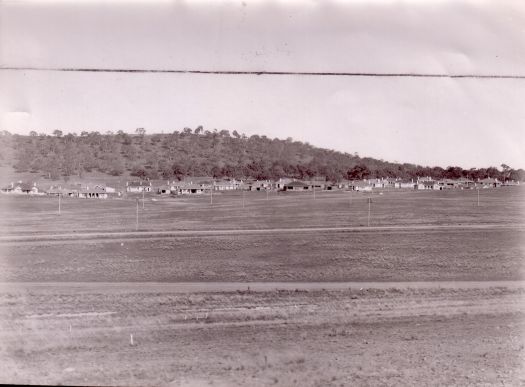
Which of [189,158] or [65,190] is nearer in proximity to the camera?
[189,158]

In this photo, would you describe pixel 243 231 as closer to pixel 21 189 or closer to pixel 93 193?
pixel 93 193

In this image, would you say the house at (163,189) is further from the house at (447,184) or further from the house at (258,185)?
the house at (447,184)

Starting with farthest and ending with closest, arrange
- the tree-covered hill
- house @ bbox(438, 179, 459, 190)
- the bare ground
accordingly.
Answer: house @ bbox(438, 179, 459, 190)
the tree-covered hill
the bare ground

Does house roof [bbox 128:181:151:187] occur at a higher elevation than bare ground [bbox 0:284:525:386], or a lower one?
higher

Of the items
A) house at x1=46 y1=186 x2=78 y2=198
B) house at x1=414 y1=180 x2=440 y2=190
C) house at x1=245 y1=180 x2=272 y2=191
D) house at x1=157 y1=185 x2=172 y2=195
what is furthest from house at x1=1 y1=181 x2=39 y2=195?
house at x1=414 y1=180 x2=440 y2=190

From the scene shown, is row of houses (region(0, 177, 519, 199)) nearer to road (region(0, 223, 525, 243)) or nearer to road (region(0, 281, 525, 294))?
road (region(0, 223, 525, 243))

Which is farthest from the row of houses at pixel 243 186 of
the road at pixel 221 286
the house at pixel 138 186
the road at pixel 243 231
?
the road at pixel 221 286

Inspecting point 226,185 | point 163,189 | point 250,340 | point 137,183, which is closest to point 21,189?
point 137,183

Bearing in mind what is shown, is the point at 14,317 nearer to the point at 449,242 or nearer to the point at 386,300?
the point at 386,300
